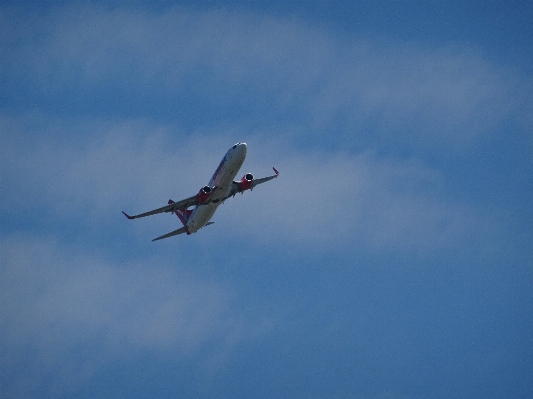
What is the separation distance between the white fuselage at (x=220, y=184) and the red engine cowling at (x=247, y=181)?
3971 mm

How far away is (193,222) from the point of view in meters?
117

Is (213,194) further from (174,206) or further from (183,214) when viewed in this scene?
(183,214)

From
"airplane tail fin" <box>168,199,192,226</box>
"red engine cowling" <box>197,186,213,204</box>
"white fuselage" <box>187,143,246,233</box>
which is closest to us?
"white fuselage" <box>187,143,246,233</box>

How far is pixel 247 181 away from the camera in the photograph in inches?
4626

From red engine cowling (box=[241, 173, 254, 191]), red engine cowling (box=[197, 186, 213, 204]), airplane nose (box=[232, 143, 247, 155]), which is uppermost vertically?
red engine cowling (box=[241, 173, 254, 191])

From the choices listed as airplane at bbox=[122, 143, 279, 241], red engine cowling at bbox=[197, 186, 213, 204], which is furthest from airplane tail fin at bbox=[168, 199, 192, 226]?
red engine cowling at bbox=[197, 186, 213, 204]

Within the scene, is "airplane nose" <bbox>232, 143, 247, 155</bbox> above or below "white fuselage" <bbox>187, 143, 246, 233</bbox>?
above

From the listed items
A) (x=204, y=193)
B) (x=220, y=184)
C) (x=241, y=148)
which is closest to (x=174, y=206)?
(x=204, y=193)

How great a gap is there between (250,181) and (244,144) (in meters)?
10.9

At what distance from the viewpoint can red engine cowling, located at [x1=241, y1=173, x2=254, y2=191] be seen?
11744cm

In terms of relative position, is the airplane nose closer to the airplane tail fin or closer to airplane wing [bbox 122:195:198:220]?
airplane wing [bbox 122:195:198:220]

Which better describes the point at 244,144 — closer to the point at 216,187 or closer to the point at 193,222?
the point at 216,187

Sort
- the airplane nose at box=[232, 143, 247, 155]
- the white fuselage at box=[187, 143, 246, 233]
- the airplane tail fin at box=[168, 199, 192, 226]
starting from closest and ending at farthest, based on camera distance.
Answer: the airplane nose at box=[232, 143, 247, 155]
the white fuselage at box=[187, 143, 246, 233]
the airplane tail fin at box=[168, 199, 192, 226]

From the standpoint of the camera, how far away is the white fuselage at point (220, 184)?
108 m
